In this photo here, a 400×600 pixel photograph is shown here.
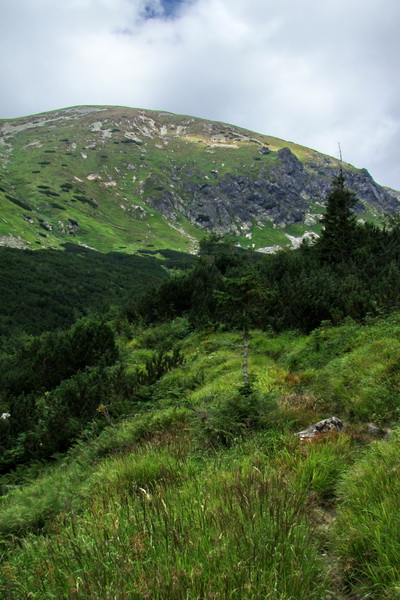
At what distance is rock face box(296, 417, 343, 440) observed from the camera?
11.9 ft

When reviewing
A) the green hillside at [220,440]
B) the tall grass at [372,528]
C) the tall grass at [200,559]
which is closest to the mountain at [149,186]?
the green hillside at [220,440]

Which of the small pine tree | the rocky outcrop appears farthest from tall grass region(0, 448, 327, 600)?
the rocky outcrop

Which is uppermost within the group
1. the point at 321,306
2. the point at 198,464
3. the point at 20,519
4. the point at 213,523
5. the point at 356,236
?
the point at 356,236

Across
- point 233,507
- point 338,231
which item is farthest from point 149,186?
point 233,507

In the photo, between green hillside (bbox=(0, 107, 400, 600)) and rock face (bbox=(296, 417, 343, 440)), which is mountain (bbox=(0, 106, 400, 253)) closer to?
green hillside (bbox=(0, 107, 400, 600))

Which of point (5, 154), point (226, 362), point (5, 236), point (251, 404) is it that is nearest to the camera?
point (251, 404)

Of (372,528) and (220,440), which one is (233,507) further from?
(220,440)

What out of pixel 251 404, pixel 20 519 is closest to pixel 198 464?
pixel 251 404

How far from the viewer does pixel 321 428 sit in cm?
380

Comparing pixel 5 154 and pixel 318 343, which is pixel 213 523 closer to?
Answer: pixel 318 343

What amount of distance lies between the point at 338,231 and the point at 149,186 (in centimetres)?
13281

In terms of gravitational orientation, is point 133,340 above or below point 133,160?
below

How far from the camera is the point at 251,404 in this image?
4.58 metres

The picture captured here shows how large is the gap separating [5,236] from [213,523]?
6963cm
